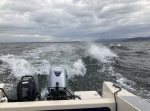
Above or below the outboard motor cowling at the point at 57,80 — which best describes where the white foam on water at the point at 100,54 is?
below

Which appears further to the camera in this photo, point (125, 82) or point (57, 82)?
point (125, 82)

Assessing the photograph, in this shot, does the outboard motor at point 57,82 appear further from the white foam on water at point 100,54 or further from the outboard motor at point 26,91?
the white foam on water at point 100,54

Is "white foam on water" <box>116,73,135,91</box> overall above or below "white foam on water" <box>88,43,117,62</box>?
below

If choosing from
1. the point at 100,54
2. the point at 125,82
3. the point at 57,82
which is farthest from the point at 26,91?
the point at 100,54

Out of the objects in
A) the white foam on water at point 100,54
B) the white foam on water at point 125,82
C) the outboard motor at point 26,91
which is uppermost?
the outboard motor at point 26,91

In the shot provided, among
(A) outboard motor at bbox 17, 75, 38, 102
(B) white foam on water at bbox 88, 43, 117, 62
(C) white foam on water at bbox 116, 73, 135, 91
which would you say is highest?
(A) outboard motor at bbox 17, 75, 38, 102

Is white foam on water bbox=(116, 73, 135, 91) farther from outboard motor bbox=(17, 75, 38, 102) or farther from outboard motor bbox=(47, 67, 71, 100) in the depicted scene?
outboard motor bbox=(17, 75, 38, 102)

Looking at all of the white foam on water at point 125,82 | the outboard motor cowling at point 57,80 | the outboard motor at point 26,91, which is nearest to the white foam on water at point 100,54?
the white foam on water at point 125,82

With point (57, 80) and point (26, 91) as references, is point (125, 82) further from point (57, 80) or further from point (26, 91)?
point (26, 91)

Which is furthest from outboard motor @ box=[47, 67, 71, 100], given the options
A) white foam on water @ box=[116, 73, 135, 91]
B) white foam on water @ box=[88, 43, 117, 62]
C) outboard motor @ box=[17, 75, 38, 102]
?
white foam on water @ box=[88, 43, 117, 62]

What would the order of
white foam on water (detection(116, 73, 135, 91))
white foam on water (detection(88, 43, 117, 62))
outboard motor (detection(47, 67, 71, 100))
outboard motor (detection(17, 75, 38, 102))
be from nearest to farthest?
outboard motor (detection(17, 75, 38, 102)) → outboard motor (detection(47, 67, 71, 100)) → white foam on water (detection(116, 73, 135, 91)) → white foam on water (detection(88, 43, 117, 62))

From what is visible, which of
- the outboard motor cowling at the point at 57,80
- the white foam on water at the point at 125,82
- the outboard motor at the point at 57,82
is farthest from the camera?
the white foam on water at the point at 125,82

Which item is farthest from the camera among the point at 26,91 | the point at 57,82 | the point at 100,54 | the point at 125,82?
the point at 100,54

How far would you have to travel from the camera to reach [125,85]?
857cm
